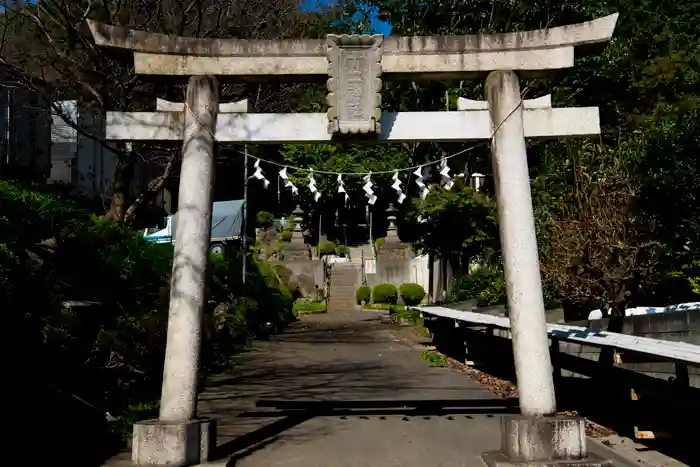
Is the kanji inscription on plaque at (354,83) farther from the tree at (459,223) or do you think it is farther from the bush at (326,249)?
the bush at (326,249)

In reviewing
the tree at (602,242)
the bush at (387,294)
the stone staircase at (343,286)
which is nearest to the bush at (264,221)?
the stone staircase at (343,286)

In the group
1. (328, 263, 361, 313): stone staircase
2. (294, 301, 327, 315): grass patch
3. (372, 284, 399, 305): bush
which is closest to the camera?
(294, 301, 327, 315): grass patch

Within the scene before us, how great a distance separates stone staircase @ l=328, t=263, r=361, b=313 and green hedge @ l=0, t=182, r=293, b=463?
930 inches

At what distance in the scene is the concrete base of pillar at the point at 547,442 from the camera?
6.41m

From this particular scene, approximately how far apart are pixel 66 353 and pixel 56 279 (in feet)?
3.40

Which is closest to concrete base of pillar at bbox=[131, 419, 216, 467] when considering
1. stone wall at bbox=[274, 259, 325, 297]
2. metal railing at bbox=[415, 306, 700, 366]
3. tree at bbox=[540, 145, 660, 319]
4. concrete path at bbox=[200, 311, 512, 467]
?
concrete path at bbox=[200, 311, 512, 467]

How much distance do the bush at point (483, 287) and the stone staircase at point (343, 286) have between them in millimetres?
13374

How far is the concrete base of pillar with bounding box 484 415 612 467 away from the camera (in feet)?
21.0

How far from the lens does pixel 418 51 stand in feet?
24.2

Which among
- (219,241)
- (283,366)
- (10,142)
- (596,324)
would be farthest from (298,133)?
(219,241)

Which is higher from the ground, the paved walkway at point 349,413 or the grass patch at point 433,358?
the grass patch at point 433,358

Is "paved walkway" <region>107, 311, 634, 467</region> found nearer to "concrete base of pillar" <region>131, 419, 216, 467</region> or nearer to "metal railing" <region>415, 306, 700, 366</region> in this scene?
"concrete base of pillar" <region>131, 419, 216, 467</region>

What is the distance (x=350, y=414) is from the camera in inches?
357

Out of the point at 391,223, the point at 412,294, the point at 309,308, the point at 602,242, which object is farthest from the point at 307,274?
the point at 602,242
